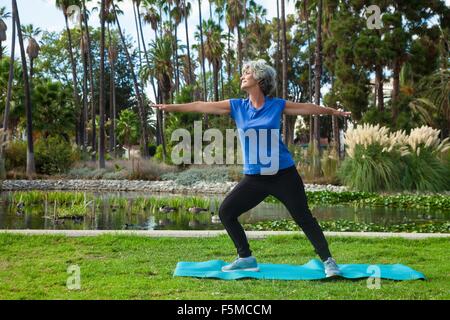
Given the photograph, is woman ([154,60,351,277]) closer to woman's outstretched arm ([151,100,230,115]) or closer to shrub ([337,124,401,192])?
woman's outstretched arm ([151,100,230,115])

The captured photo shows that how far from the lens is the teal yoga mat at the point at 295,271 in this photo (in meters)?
5.25

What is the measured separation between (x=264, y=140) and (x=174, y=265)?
→ 59.6 inches

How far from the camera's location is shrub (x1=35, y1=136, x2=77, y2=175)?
26.5 m

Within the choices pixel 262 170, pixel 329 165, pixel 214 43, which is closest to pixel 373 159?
pixel 329 165

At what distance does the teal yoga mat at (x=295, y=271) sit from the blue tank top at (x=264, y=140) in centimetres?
86

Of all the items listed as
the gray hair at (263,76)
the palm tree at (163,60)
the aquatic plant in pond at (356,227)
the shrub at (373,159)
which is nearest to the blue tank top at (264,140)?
the gray hair at (263,76)

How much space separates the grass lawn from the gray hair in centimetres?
163

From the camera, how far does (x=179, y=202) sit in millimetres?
13922

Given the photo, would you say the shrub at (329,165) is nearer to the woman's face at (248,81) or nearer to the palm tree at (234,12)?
the woman's face at (248,81)

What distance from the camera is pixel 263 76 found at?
215 inches

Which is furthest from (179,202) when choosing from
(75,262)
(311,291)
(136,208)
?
(311,291)

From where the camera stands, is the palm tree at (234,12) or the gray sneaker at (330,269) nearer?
the gray sneaker at (330,269)

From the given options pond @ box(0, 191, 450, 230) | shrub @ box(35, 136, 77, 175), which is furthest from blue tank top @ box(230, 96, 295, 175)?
shrub @ box(35, 136, 77, 175)
